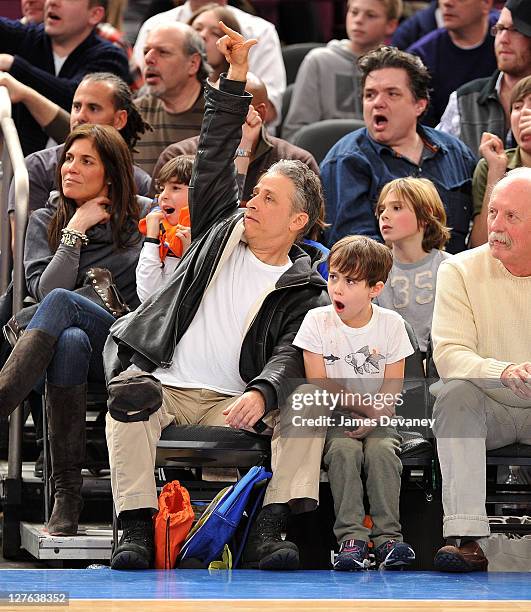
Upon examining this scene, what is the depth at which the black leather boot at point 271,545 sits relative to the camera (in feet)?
13.1

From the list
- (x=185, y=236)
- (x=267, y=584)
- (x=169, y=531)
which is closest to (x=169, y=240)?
(x=185, y=236)

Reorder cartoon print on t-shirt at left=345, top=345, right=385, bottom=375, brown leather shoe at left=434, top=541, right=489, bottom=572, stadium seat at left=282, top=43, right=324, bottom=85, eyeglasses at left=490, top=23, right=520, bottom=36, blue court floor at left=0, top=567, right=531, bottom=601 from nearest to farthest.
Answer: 1. blue court floor at left=0, top=567, right=531, bottom=601
2. brown leather shoe at left=434, top=541, right=489, bottom=572
3. cartoon print on t-shirt at left=345, top=345, right=385, bottom=375
4. eyeglasses at left=490, top=23, right=520, bottom=36
5. stadium seat at left=282, top=43, right=324, bottom=85

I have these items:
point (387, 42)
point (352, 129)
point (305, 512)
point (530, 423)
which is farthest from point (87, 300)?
point (387, 42)

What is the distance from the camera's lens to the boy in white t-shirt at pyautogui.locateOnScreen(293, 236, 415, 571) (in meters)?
4.06

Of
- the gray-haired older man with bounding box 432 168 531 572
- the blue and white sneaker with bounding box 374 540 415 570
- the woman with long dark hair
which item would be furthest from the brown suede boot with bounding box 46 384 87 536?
the gray-haired older man with bounding box 432 168 531 572

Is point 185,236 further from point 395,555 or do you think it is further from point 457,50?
point 457,50

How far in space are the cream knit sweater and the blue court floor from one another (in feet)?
2.06

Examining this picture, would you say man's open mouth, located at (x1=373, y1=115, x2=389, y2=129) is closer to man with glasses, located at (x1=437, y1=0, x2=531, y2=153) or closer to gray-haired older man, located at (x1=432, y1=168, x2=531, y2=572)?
man with glasses, located at (x1=437, y1=0, x2=531, y2=153)

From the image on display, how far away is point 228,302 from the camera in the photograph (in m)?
4.45

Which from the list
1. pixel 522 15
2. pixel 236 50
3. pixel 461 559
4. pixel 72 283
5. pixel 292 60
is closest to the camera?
pixel 461 559

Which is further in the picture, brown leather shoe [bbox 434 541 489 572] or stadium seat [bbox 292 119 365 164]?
stadium seat [bbox 292 119 365 164]

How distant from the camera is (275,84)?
7035 millimetres

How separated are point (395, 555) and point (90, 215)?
5.48 feet

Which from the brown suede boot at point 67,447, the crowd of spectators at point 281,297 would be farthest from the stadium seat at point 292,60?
the brown suede boot at point 67,447
